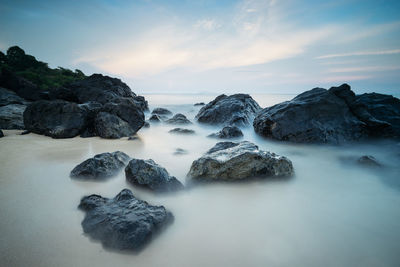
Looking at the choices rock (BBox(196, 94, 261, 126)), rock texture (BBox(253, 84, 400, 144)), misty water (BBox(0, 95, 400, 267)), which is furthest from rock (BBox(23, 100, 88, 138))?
rock texture (BBox(253, 84, 400, 144))

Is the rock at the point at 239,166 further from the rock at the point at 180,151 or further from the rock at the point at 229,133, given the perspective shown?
the rock at the point at 229,133

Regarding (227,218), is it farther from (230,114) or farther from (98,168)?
(230,114)

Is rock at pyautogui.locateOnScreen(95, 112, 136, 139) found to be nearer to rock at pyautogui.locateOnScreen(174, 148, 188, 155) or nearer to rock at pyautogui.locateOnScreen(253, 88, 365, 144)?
rock at pyautogui.locateOnScreen(174, 148, 188, 155)

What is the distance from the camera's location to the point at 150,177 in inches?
116

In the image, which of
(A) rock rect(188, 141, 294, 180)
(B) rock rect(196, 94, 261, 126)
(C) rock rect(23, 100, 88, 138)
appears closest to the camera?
(A) rock rect(188, 141, 294, 180)

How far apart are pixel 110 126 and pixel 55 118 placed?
1754 millimetres

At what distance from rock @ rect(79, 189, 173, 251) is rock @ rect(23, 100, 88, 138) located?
4.50 m

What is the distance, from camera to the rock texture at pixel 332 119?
604cm

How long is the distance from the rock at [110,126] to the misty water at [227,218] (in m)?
1.83

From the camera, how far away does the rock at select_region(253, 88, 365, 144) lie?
6.03 meters

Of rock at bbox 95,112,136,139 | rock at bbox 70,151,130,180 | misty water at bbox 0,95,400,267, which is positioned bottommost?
misty water at bbox 0,95,400,267

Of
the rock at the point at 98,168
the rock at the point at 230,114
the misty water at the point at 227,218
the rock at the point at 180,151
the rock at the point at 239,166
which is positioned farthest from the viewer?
the rock at the point at 230,114

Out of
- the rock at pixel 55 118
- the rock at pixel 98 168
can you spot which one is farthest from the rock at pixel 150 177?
the rock at pixel 55 118

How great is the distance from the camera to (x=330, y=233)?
214cm
